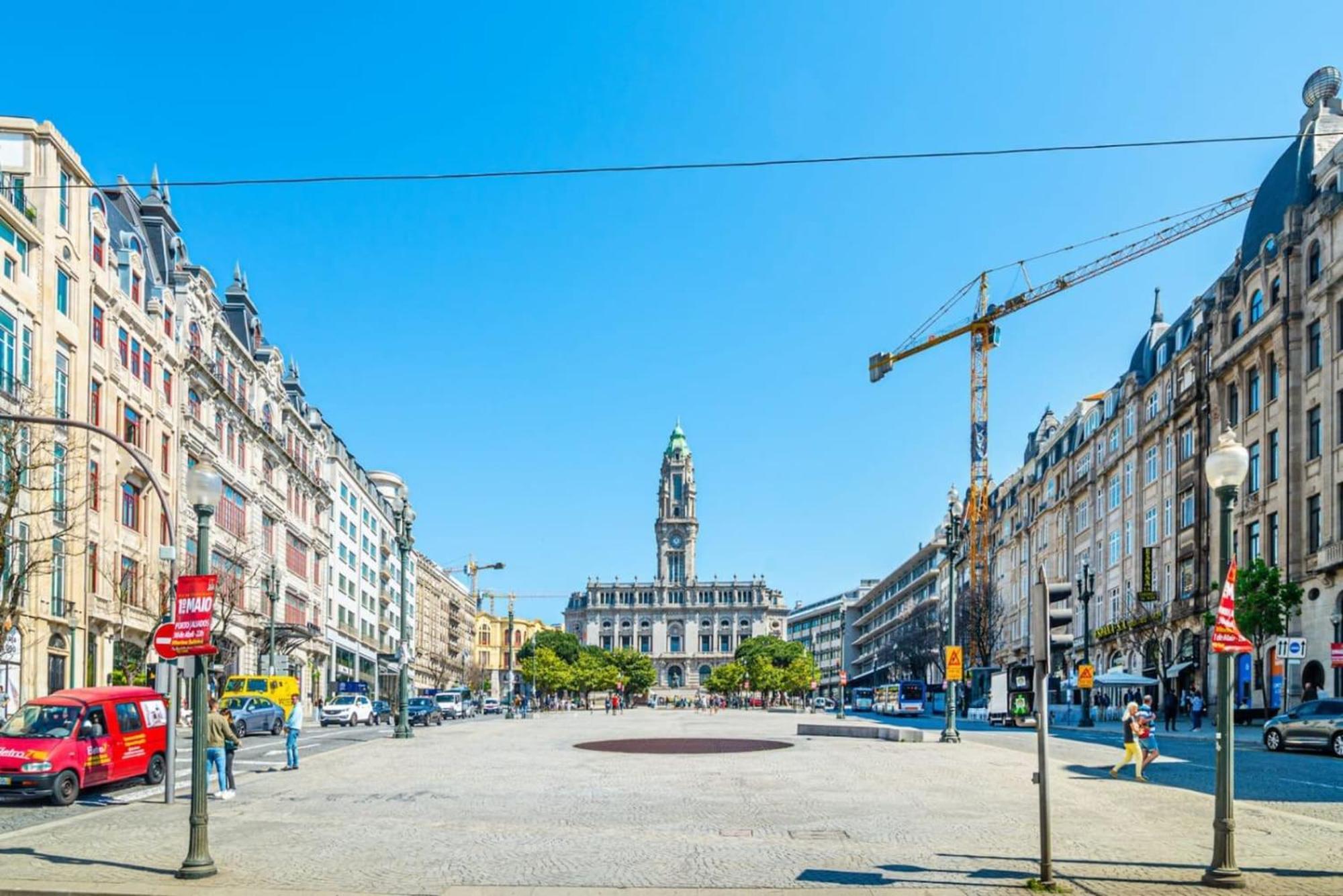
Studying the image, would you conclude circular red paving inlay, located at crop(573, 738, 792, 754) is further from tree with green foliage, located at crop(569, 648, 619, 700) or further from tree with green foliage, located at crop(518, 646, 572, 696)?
tree with green foliage, located at crop(569, 648, 619, 700)

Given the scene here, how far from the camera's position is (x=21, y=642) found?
138ft

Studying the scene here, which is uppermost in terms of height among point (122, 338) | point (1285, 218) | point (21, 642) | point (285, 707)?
point (1285, 218)

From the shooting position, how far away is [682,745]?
4019 cm

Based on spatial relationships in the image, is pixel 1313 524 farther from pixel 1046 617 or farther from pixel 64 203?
pixel 64 203

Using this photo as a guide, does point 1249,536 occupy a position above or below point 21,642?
above

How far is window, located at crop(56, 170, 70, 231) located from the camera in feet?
147

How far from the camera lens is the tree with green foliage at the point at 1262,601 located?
158 ft

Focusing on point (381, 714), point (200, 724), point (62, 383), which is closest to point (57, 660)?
point (62, 383)

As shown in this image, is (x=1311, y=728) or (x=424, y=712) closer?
(x=1311, y=728)

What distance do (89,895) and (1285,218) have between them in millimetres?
53814

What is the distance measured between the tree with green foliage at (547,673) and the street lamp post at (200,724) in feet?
469

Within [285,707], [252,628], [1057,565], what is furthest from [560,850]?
[1057,565]

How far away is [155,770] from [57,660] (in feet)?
76.2

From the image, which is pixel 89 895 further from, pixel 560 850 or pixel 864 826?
pixel 864 826
